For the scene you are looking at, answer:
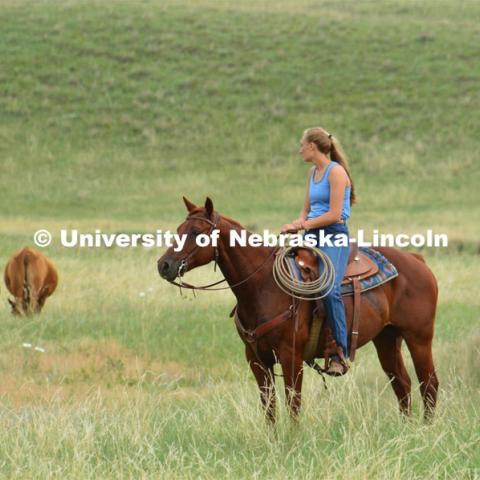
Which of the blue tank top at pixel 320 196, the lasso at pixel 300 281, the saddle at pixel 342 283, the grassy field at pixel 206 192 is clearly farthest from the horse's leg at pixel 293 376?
the blue tank top at pixel 320 196

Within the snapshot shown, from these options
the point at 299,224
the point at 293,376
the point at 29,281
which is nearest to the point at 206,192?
the point at 29,281

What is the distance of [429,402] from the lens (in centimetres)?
1056

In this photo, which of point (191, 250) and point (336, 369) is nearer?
point (191, 250)

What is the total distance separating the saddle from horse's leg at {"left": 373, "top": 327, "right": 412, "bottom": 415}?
87cm

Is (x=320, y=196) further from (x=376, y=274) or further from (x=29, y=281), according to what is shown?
(x=29, y=281)

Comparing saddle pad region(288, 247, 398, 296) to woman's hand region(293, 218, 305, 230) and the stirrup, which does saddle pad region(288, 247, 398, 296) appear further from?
the stirrup

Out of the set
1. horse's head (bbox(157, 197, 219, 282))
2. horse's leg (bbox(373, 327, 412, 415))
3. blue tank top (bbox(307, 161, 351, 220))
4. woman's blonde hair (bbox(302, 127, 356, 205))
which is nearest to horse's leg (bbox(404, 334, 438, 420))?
horse's leg (bbox(373, 327, 412, 415))

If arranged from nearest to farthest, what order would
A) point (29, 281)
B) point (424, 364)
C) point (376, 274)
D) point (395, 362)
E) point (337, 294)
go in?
point (337, 294)
point (376, 274)
point (424, 364)
point (395, 362)
point (29, 281)

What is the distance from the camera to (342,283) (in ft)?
32.8

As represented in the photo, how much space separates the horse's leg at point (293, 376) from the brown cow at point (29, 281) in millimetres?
7544

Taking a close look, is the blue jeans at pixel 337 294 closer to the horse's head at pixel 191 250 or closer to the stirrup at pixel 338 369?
the stirrup at pixel 338 369

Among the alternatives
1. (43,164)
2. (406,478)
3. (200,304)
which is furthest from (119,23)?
(406,478)

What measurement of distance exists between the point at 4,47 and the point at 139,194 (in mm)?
19944

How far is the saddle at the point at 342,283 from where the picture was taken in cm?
979
